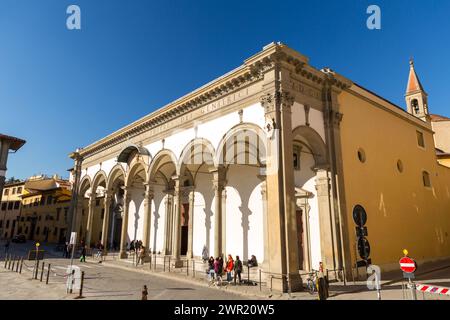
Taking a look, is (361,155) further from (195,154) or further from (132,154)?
(132,154)

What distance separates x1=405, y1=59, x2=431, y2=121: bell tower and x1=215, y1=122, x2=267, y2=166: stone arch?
22466 millimetres

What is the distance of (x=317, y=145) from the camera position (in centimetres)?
1481

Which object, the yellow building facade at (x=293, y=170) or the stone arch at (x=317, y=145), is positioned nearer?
the yellow building facade at (x=293, y=170)

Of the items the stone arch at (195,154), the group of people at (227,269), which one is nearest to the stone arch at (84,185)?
the stone arch at (195,154)

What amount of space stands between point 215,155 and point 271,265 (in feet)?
20.6

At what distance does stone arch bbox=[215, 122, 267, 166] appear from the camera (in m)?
13.7

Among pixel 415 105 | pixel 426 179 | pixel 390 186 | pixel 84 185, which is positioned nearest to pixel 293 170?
pixel 390 186

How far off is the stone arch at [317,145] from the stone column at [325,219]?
0.43 meters

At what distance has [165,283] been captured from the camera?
13.5m

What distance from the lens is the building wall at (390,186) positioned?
15555 mm

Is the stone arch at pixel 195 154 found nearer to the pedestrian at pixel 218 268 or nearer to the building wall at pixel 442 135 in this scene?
the pedestrian at pixel 218 268

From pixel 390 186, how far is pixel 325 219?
6143 millimetres

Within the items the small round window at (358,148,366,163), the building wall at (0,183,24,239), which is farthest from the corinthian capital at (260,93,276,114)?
the building wall at (0,183,24,239)
